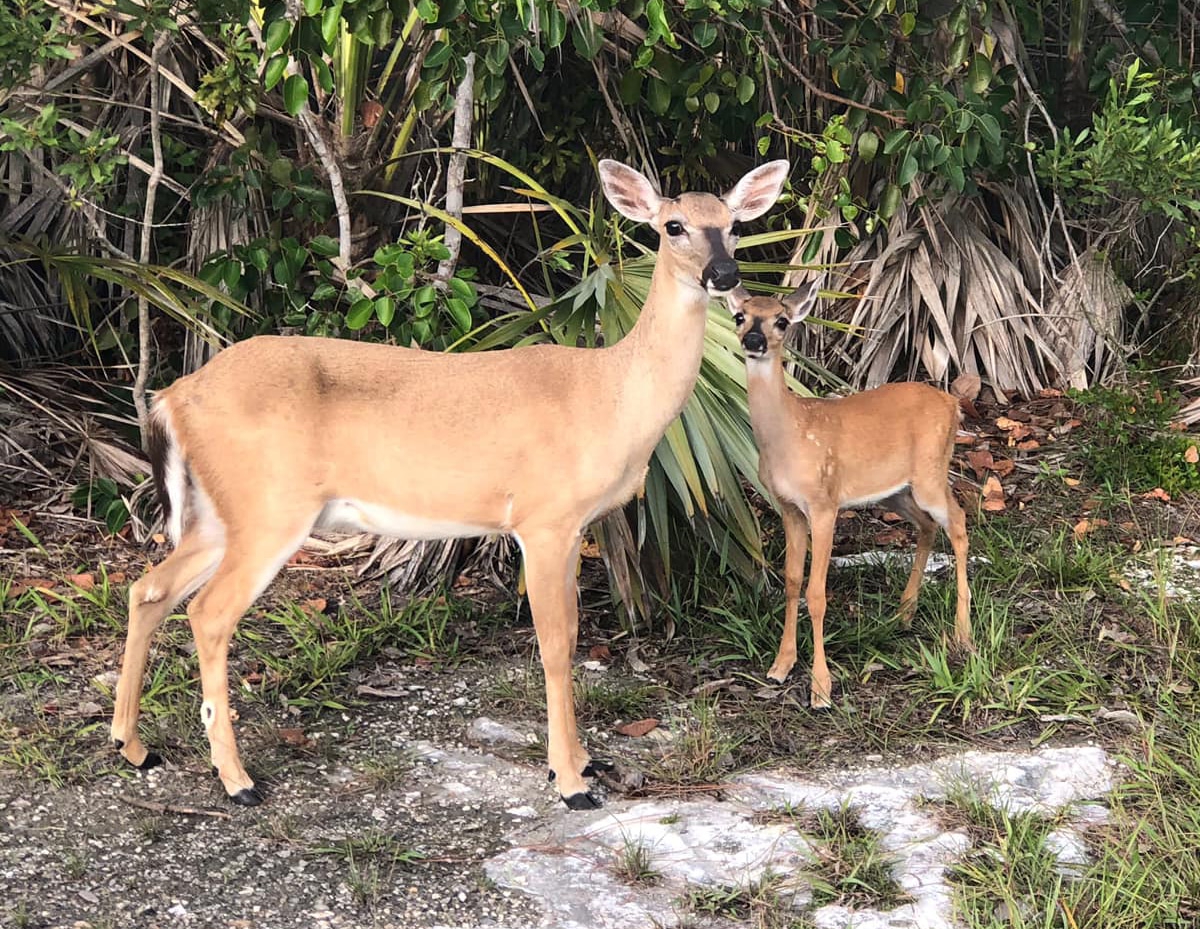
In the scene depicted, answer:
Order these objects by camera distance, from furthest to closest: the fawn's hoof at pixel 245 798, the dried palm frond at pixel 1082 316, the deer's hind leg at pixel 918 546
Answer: the dried palm frond at pixel 1082 316 → the deer's hind leg at pixel 918 546 → the fawn's hoof at pixel 245 798

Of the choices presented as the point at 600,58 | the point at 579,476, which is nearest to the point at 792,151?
the point at 600,58

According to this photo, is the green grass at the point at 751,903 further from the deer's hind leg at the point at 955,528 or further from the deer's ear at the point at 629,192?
the deer's ear at the point at 629,192

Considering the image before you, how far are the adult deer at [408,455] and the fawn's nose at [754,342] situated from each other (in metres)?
0.53

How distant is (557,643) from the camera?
499 centimetres

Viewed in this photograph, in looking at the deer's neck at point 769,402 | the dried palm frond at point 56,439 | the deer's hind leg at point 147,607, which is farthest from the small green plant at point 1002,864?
the dried palm frond at point 56,439

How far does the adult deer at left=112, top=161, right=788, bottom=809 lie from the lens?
4.82 metres

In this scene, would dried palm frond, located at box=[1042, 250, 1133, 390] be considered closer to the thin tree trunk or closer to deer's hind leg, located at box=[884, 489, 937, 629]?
deer's hind leg, located at box=[884, 489, 937, 629]

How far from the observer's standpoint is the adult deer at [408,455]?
4.82 metres

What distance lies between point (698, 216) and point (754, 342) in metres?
0.77

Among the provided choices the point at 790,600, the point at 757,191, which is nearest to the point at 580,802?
the point at 790,600

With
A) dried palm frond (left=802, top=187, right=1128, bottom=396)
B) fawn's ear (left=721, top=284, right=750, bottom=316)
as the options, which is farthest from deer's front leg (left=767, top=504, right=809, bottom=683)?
dried palm frond (left=802, top=187, right=1128, bottom=396)

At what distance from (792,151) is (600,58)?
1337mm

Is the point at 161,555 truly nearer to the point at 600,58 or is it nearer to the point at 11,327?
the point at 11,327

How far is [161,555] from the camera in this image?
22.9ft
